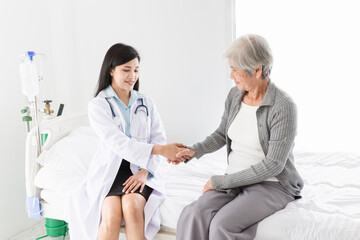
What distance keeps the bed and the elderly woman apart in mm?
82

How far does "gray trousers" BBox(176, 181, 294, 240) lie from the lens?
1.42 metres

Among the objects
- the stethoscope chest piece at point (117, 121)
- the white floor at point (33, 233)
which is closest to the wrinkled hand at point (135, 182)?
the stethoscope chest piece at point (117, 121)

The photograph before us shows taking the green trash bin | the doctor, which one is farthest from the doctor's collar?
the green trash bin

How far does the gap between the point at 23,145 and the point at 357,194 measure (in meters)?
2.27

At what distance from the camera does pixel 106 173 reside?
1.79 metres

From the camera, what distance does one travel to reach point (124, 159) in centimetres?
191

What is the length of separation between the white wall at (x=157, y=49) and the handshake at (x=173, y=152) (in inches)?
53.1

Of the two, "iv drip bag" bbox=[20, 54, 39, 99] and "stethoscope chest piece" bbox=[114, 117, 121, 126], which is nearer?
"stethoscope chest piece" bbox=[114, 117, 121, 126]

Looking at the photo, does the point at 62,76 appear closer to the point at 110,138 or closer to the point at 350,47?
the point at 110,138

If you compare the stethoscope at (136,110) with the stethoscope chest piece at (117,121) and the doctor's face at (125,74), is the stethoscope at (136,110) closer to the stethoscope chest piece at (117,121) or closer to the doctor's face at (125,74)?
the stethoscope chest piece at (117,121)

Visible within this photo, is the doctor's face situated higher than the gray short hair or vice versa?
the gray short hair

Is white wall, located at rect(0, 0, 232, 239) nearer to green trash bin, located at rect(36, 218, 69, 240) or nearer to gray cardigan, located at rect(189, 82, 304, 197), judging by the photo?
green trash bin, located at rect(36, 218, 69, 240)

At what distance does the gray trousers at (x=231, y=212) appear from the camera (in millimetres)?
1421

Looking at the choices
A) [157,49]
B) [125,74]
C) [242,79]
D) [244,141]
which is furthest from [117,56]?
[157,49]
